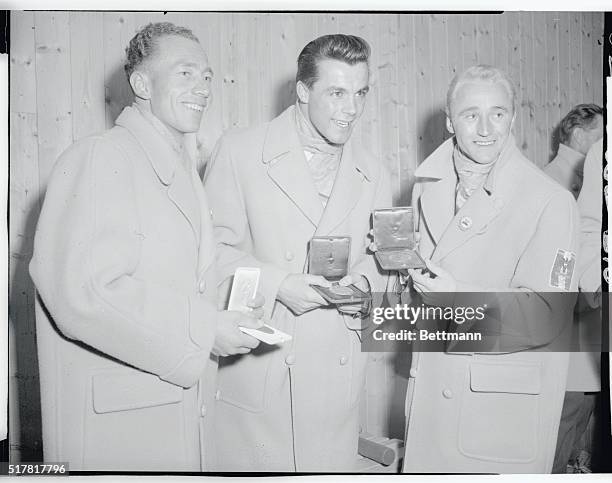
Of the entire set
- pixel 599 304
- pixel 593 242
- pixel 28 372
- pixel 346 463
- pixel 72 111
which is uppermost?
pixel 72 111

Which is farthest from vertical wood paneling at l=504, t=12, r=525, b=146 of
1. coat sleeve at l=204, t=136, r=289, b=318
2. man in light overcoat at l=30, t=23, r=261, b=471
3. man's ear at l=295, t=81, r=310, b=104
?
man in light overcoat at l=30, t=23, r=261, b=471

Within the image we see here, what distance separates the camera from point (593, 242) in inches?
96.3

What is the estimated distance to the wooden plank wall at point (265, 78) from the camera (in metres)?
2.34

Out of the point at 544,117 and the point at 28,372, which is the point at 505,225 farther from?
the point at 28,372

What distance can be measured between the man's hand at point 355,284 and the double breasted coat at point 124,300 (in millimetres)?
464

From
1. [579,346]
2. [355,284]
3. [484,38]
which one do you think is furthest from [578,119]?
[355,284]

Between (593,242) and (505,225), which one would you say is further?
(593,242)

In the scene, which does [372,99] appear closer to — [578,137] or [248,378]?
[578,137]

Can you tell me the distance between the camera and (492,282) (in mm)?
2270

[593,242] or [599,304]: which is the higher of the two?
[593,242]

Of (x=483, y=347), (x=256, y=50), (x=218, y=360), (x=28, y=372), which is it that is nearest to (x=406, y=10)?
(x=256, y=50)

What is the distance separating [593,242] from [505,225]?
0.43 m

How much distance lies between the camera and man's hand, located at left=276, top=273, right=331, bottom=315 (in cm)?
225

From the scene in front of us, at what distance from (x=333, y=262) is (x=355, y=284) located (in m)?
0.12
